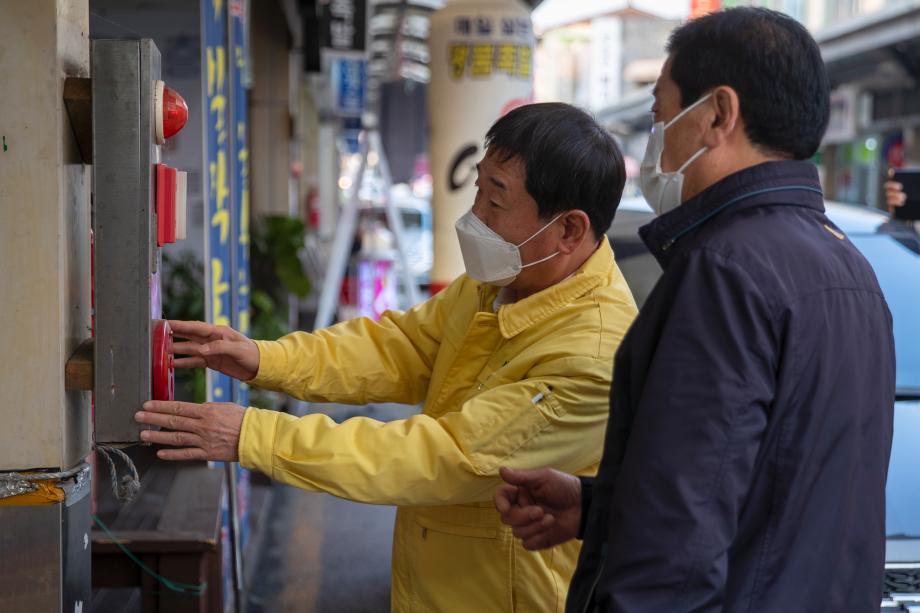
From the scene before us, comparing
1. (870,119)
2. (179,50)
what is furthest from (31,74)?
(870,119)

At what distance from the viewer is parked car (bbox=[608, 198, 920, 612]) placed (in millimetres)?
3260

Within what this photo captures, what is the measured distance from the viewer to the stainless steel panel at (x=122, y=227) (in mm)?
1845

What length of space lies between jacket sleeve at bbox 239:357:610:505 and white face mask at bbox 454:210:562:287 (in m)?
0.33

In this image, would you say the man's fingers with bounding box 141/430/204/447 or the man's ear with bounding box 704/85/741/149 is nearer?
the man's ear with bounding box 704/85/741/149

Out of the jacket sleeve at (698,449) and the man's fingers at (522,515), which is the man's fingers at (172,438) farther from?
the jacket sleeve at (698,449)

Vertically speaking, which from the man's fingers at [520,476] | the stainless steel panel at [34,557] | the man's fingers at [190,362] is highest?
the man's fingers at [190,362]

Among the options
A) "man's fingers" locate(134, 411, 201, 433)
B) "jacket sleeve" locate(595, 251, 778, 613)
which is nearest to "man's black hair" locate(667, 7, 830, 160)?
"jacket sleeve" locate(595, 251, 778, 613)

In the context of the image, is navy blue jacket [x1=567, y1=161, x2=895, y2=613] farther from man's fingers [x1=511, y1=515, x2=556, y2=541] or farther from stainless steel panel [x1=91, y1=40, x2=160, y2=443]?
stainless steel panel [x1=91, y1=40, x2=160, y2=443]

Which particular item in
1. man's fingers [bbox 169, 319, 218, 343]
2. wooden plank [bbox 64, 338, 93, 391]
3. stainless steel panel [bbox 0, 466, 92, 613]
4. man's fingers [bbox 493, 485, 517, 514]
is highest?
man's fingers [bbox 169, 319, 218, 343]

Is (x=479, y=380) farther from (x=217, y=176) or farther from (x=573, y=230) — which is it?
(x=217, y=176)

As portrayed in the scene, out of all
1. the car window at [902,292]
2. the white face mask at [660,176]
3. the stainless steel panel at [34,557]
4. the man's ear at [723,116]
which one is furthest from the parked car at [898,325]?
the stainless steel panel at [34,557]

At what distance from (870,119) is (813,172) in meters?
22.7

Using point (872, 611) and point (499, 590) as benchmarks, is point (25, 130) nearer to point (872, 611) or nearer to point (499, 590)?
point (499, 590)

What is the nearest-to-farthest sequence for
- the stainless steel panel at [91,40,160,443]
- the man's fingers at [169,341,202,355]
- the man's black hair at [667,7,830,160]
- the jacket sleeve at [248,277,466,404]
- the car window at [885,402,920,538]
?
the man's black hair at [667,7,830,160] < the stainless steel panel at [91,40,160,443] < the man's fingers at [169,341,202,355] < the jacket sleeve at [248,277,466,404] < the car window at [885,402,920,538]
